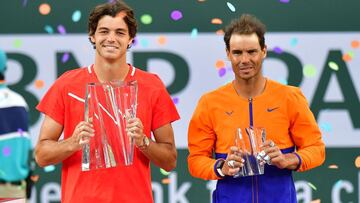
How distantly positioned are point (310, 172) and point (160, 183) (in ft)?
3.16

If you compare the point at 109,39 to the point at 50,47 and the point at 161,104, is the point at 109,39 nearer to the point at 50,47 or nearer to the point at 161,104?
the point at 161,104

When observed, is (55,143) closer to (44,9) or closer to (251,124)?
(251,124)

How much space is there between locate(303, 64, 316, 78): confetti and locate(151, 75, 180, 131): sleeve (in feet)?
5.69

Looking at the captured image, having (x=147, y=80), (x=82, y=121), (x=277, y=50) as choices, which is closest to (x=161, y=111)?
(x=147, y=80)

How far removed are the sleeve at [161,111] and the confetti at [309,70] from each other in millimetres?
1735

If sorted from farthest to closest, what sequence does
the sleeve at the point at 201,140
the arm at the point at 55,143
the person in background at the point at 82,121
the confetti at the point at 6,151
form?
1. the confetti at the point at 6,151
2. the sleeve at the point at 201,140
3. the person in background at the point at 82,121
4. the arm at the point at 55,143

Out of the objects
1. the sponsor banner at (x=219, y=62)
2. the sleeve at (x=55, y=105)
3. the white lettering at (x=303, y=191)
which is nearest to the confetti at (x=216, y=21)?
the sponsor banner at (x=219, y=62)

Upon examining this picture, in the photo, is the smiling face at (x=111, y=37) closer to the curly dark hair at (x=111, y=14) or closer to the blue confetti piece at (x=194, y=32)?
the curly dark hair at (x=111, y=14)

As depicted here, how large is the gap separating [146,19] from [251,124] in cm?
172

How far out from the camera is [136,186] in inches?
131

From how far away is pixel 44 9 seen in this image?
501cm

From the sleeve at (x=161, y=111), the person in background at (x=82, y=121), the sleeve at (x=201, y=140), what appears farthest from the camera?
the sleeve at (x=201, y=140)

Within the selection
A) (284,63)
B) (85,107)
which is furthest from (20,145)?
(284,63)

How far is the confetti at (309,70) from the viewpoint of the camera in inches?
196
